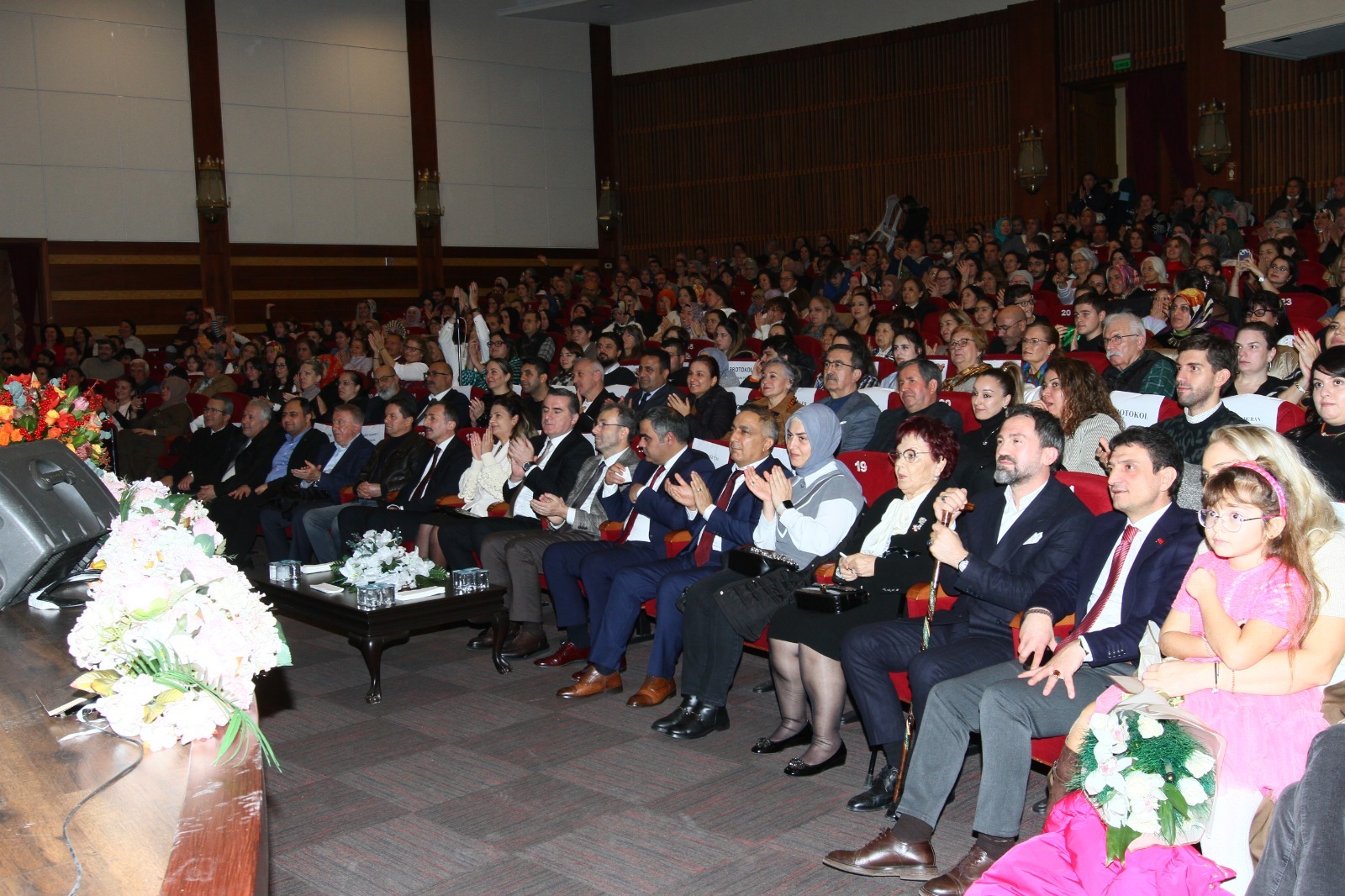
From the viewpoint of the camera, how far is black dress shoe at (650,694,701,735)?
3.82 meters

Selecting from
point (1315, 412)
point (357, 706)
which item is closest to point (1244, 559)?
point (1315, 412)

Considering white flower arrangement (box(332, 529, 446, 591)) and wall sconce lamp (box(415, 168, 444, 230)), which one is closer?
white flower arrangement (box(332, 529, 446, 591))

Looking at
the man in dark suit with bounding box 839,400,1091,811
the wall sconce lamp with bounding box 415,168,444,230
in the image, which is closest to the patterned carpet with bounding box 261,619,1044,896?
the man in dark suit with bounding box 839,400,1091,811

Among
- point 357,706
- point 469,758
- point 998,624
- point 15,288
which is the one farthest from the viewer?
point 15,288

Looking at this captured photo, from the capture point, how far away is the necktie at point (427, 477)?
5789 millimetres

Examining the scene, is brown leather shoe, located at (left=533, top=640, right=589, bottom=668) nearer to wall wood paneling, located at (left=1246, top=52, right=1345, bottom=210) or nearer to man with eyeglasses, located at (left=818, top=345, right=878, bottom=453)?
man with eyeglasses, located at (left=818, top=345, right=878, bottom=453)

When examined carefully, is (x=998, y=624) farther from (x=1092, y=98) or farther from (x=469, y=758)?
(x=1092, y=98)

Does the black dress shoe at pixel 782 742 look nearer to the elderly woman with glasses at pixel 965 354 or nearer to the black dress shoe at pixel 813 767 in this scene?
the black dress shoe at pixel 813 767

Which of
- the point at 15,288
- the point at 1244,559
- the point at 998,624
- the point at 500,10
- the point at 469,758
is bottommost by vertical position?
the point at 469,758

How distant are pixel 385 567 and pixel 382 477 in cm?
152

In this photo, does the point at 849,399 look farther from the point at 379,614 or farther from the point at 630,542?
the point at 379,614

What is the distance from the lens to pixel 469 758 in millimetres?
3635

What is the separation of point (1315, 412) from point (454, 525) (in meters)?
3.48

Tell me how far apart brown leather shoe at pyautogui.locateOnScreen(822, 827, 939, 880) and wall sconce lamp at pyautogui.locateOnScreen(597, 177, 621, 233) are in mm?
→ 12649
